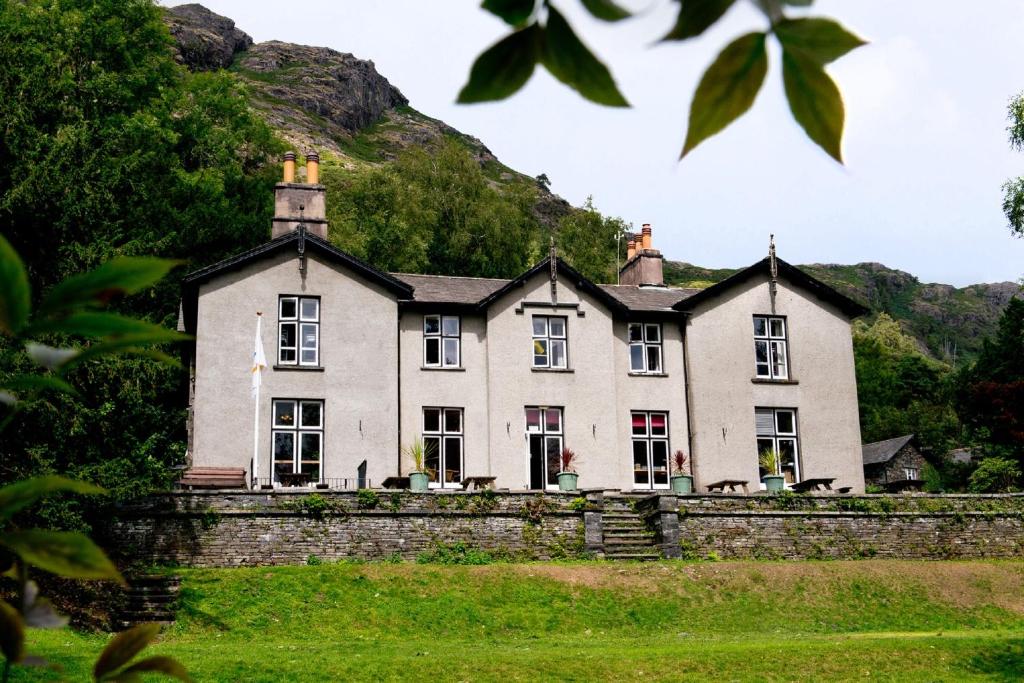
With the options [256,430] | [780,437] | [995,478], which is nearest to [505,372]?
[256,430]

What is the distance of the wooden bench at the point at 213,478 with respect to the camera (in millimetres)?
26578

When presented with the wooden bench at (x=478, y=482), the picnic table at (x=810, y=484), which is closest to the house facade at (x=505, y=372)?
the wooden bench at (x=478, y=482)

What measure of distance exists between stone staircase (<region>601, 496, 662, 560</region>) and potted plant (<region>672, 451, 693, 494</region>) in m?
1.24

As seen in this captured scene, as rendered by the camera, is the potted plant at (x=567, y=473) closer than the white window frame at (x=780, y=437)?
Yes

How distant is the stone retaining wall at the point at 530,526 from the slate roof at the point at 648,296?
648 centimetres

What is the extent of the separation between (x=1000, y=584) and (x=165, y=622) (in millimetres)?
18168

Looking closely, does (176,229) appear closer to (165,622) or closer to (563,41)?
(165,622)

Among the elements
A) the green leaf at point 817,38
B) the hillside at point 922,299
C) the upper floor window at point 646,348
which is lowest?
the green leaf at point 817,38

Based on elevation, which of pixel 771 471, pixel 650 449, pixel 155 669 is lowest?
pixel 155 669

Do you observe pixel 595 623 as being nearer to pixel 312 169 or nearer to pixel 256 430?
pixel 256 430

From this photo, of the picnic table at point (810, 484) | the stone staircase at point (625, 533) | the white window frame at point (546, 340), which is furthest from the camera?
the white window frame at point (546, 340)

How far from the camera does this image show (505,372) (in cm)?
3177

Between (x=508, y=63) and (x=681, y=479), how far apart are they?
29408 mm

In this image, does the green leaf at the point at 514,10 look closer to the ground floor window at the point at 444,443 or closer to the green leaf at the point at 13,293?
the green leaf at the point at 13,293
